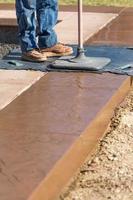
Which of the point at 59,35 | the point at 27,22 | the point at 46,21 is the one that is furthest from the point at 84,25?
the point at 27,22

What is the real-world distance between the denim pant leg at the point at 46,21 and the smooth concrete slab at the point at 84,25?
679 millimetres

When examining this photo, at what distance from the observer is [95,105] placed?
4309mm

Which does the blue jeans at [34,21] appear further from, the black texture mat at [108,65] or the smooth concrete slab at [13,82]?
the smooth concrete slab at [13,82]

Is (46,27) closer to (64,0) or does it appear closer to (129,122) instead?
(129,122)

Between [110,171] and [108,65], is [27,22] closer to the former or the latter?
[108,65]

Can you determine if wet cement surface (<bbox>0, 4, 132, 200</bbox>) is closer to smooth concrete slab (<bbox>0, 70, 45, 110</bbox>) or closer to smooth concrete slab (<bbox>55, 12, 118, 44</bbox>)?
smooth concrete slab (<bbox>0, 70, 45, 110</bbox>)

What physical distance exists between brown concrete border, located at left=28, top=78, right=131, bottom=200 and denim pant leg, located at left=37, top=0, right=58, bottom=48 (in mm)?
1041

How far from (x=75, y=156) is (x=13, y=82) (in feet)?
4.39

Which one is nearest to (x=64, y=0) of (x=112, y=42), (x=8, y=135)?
(x=112, y=42)

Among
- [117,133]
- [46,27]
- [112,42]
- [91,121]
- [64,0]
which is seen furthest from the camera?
[64,0]

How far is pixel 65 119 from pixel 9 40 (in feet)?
10.4

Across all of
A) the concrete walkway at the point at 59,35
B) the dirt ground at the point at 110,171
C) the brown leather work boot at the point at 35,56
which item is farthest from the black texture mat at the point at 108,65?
the dirt ground at the point at 110,171

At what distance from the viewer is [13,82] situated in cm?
486

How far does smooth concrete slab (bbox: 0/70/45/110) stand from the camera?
4464 millimetres
